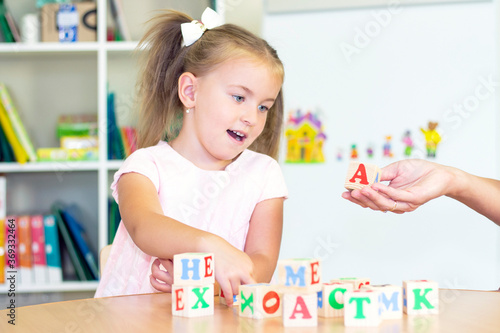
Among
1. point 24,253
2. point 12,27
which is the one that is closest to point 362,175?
point 24,253

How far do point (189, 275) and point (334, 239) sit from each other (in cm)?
173

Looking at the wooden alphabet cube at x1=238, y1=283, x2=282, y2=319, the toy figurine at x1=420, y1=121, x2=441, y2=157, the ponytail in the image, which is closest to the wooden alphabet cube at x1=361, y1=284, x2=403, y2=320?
the wooden alphabet cube at x1=238, y1=283, x2=282, y2=319

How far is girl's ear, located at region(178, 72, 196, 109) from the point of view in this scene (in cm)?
154

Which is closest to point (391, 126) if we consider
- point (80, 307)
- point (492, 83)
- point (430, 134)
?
point (430, 134)

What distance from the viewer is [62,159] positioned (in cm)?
260

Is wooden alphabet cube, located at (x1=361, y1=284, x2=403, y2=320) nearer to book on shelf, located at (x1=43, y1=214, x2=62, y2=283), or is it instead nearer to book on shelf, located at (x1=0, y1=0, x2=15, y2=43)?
book on shelf, located at (x1=43, y1=214, x2=62, y2=283)

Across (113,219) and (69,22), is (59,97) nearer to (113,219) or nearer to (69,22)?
(69,22)

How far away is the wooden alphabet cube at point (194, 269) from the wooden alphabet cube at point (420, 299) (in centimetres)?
28

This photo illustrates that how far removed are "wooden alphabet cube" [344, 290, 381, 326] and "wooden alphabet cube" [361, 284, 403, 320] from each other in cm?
4

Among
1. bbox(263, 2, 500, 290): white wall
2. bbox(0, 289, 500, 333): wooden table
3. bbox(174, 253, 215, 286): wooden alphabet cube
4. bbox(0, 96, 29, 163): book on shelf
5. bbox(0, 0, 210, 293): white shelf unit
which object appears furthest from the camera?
bbox(0, 0, 210, 293): white shelf unit

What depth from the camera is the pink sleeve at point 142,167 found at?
1398 mm

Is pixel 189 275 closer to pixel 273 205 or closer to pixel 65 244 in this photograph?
pixel 273 205

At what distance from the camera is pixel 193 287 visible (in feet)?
2.69

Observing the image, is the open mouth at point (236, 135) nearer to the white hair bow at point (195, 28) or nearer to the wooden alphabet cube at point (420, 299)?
the white hair bow at point (195, 28)
